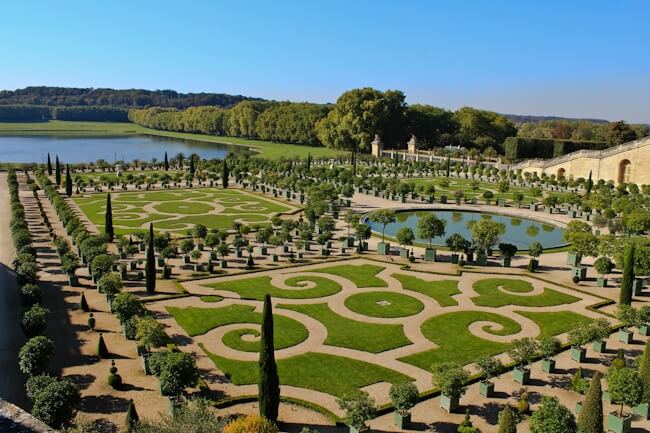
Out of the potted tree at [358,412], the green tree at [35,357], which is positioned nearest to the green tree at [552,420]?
the potted tree at [358,412]

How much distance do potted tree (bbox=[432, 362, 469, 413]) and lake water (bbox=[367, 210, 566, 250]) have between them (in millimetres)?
28453

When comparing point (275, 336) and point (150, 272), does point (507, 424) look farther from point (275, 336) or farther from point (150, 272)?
point (150, 272)

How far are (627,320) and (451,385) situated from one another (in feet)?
42.2

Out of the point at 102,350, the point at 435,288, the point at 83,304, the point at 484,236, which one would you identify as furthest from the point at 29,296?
the point at 484,236

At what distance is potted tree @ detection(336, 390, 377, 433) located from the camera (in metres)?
18.9

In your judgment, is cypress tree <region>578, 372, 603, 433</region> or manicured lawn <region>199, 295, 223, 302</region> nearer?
cypress tree <region>578, 372, 603, 433</region>

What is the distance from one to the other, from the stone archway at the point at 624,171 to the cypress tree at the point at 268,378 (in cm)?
8390

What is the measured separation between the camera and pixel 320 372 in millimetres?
24359

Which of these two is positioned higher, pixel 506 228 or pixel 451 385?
pixel 506 228

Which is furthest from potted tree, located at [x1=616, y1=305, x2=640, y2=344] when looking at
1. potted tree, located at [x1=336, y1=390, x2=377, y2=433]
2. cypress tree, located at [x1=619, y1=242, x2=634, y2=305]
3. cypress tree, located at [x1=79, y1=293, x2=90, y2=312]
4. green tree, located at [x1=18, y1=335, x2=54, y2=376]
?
cypress tree, located at [x1=79, y1=293, x2=90, y2=312]

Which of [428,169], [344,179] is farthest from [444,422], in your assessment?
[428,169]

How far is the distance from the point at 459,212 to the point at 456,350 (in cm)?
4065

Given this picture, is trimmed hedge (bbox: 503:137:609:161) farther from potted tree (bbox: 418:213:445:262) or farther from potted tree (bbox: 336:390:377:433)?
potted tree (bbox: 336:390:377:433)

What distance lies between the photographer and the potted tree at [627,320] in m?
27.8
